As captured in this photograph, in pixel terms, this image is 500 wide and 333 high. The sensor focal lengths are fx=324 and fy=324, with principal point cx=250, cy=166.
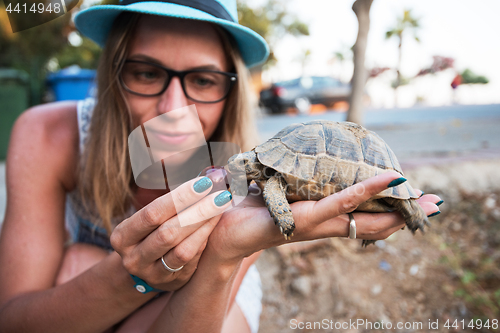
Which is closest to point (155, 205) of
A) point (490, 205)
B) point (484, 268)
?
Answer: point (484, 268)

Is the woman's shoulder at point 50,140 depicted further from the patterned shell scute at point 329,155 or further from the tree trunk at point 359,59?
the tree trunk at point 359,59

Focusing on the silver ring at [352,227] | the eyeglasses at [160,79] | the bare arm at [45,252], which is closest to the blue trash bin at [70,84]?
the bare arm at [45,252]

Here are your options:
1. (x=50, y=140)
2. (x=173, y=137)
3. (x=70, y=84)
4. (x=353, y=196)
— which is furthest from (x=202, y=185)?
(x=70, y=84)

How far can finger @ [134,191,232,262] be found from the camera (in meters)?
1.26

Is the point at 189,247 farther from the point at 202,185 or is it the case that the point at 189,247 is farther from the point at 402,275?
the point at 402,275

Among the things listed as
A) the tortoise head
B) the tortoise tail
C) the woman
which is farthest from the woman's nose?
the tortoise tail

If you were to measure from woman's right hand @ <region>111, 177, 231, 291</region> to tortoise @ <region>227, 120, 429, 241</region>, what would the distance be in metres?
0.27

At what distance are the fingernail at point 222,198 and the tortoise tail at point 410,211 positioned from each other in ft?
2.53

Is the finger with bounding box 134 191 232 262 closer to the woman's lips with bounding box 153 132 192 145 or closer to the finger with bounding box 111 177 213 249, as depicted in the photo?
the finger with bounding box 111 177 213 249

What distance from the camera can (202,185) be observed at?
125 cm

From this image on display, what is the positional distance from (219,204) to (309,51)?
5491 cm

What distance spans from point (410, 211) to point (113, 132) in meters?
1.72

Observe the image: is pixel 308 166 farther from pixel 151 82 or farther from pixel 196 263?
pixel 151 82

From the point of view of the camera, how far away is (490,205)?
12.9 ft
